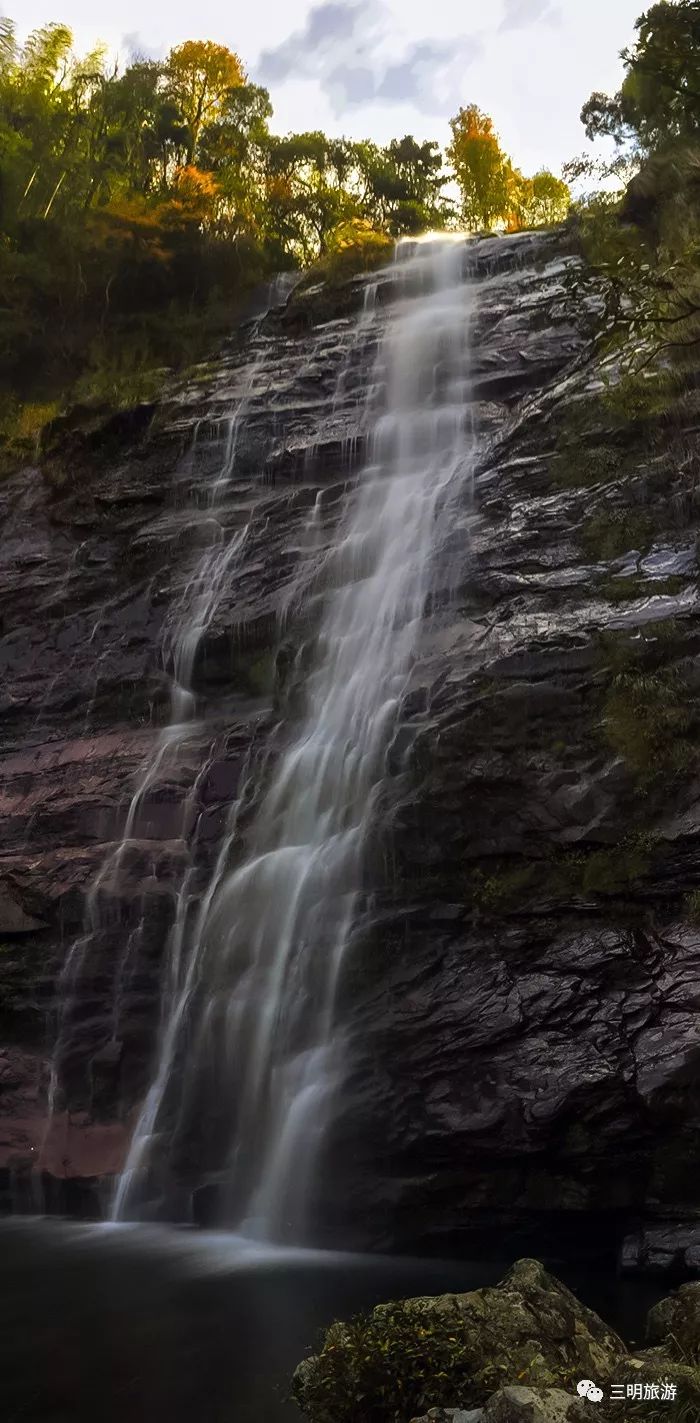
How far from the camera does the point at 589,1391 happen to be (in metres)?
5.32

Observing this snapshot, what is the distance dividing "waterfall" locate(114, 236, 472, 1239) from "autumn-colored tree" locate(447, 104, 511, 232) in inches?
1019

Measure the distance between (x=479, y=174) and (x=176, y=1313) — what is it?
39023 millimetres

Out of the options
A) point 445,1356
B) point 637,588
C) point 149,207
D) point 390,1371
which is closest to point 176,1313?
point 390,1371

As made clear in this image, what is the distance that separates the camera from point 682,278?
575 inches

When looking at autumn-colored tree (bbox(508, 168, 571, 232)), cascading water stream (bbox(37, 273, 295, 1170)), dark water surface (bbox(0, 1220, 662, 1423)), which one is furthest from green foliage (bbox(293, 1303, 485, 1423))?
autumn-colored tree (bbox(508, 168, 571, 232))

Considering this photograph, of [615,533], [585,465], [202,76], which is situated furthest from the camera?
[202,76]

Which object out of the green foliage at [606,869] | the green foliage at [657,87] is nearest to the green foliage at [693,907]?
the green foliage at [606,869]

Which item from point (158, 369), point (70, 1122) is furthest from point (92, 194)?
point (70, 1122)

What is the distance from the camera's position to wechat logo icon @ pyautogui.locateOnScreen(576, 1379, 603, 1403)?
524 cm

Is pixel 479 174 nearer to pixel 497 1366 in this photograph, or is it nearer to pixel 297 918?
pixel 297 918

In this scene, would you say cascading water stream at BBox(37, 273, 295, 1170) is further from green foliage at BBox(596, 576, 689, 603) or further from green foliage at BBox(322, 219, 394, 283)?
green foliage at BBox(596, 576, 689, 603)

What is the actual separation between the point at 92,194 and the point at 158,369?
967 centimetres

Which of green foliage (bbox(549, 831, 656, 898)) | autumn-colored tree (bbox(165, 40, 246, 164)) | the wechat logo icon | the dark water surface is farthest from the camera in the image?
autumn-colored tree (bbox(165, 40, 246, 164))

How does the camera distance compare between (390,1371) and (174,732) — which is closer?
(390,1371)
